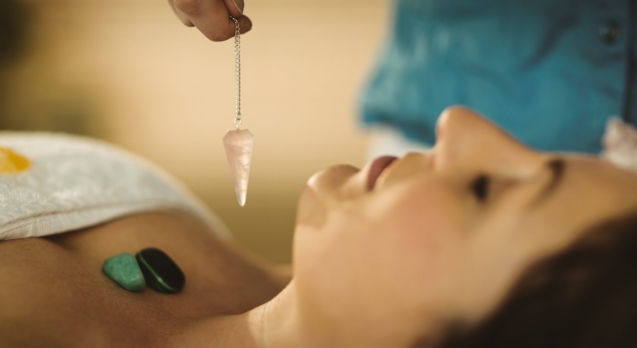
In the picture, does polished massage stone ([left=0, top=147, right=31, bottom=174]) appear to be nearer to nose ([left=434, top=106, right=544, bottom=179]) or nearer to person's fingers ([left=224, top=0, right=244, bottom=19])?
person's fingers ([left=224, top=0, right=244, bottom=19])

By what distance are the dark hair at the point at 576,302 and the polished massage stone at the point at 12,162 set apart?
715mm

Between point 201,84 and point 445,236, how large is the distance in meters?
2.21

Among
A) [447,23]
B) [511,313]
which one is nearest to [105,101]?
[447,23]

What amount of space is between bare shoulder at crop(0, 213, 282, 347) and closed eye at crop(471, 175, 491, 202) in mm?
449

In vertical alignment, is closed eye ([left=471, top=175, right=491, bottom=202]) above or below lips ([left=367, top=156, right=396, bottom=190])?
above

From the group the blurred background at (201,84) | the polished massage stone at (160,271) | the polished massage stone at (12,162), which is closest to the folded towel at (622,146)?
the polished massage stone at (160,271)

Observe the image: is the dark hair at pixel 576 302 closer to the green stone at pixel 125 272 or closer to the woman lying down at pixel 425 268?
the woman lying down at pixel 425 268

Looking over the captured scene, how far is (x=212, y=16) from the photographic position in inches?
35.0

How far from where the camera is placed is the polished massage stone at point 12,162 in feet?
2.95

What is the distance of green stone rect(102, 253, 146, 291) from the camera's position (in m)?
0.83

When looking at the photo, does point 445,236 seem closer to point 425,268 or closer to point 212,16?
point 425,268

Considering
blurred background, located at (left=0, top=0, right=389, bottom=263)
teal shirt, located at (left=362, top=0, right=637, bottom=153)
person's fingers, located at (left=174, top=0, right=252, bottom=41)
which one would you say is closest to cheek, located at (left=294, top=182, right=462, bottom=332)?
person's fingers, located at (left=174, top=0, right=252, bottom=41)

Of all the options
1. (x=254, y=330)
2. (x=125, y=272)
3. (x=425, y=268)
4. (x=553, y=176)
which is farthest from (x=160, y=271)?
(x=553, y=176)

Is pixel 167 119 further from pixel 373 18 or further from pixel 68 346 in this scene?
pixel 68 346
